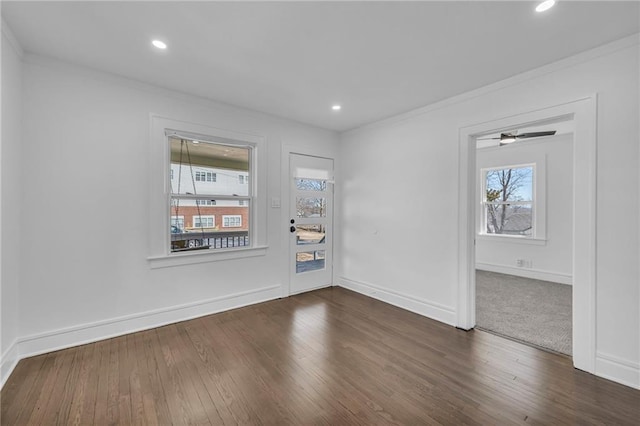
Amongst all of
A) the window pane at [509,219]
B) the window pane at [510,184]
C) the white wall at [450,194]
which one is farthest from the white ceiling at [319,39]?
the window pane at [509,219]

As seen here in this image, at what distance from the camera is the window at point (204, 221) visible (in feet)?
11.1

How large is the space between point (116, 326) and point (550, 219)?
681cm

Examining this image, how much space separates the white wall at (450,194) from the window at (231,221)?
1.79 m

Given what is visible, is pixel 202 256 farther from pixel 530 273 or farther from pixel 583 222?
pixel 530 273

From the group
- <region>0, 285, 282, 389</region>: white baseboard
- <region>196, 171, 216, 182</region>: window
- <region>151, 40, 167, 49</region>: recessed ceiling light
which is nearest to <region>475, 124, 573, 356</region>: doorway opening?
<region>0, 285, 282, 389</region>: white baseboard

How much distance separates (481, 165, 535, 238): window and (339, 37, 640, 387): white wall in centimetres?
326

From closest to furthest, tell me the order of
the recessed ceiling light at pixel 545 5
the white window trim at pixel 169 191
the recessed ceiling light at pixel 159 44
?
the recessed ceiling light at pixel 545 5 → the recessed ceiling light at pixel 159 44 → the white window trim at pixel 169 191

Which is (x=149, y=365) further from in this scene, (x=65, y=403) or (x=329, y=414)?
(x=329, y=414)

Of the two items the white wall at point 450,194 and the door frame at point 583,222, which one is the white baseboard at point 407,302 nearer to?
the white wall at point 450,194

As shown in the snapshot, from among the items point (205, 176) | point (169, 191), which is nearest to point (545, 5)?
point (205, 176)

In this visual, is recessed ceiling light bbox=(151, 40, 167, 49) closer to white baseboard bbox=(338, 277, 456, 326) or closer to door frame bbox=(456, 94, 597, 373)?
door frame bbox=(456, 94, 597, 373)

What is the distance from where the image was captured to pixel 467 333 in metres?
2.96

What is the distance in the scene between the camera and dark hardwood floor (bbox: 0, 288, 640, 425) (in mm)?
1763

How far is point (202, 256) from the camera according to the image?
3348 mm
